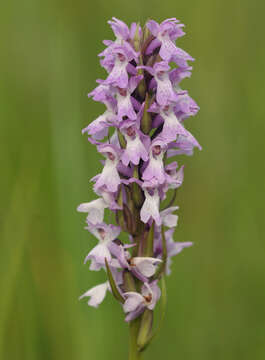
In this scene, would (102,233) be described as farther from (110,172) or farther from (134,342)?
(134,342)

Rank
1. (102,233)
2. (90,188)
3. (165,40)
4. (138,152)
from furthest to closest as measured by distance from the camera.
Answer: (90,188) → (102,233) → (165,40) → (138,152)

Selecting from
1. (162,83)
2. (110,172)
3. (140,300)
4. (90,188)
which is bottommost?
(140,300)

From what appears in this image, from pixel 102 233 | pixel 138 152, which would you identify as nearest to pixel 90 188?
pixel 102 233

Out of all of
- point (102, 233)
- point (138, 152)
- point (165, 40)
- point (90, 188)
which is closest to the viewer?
point (138, 152)

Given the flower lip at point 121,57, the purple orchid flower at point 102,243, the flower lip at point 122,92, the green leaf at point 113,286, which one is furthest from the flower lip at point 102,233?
the flower lip at point 121,57

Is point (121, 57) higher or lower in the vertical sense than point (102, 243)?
higher

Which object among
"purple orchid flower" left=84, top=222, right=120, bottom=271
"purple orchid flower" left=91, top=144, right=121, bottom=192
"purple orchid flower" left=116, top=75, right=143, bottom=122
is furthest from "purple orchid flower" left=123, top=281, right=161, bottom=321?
"purple orchid flower" left=116, top=75, right=143, bottom=122

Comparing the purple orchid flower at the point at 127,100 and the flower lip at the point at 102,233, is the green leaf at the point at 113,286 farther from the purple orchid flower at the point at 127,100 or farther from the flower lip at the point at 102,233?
the purple orchid flower at the point at 127,100
